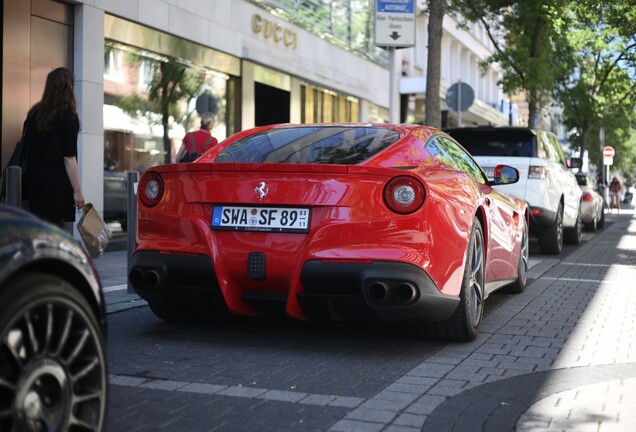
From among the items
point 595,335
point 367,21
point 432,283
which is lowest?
point 595,335

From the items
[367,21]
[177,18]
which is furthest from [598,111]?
[177,18]

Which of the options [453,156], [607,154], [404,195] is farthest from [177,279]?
[607,154]

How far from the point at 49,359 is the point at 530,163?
34.4ft

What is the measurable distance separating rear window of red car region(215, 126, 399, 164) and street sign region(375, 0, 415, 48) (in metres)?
7.37

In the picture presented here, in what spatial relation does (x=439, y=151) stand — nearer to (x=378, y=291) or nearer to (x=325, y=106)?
(x=378, y=291)

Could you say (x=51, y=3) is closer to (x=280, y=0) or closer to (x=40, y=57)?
(x=40, y=57)

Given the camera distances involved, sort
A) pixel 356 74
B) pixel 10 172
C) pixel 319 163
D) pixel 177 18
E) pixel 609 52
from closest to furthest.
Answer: pixel 319 163 < pixel 10 172 < pixel 177 18 < pixel 356 74 < pixel 609 52

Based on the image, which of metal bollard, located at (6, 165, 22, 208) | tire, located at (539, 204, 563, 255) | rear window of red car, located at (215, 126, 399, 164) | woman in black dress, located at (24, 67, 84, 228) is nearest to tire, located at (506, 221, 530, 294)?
rear window of red car, located at (215, 126, 399, 164)

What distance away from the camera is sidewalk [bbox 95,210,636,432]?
403 cm

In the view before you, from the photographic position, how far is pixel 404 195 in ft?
17.5

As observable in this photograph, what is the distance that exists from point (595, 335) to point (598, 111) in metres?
31.6

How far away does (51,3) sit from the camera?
12148 millimetres

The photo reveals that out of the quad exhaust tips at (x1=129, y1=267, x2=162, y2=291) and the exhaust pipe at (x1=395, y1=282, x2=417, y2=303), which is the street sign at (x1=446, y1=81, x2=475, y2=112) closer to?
the quad exhaust tips at (x1=129, y1=267, x2=162, y2=291)

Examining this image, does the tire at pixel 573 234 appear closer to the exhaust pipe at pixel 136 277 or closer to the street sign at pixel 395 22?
the street sign at pixel 395 22
